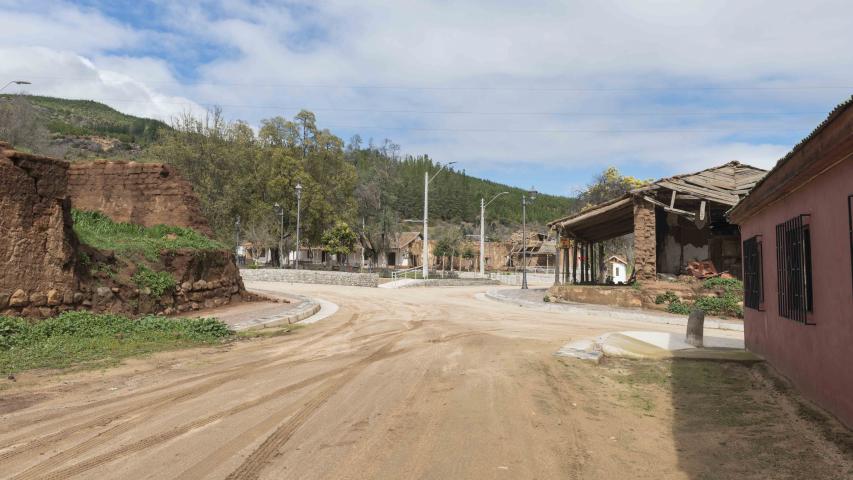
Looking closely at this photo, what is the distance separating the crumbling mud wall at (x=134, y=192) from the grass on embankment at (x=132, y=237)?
90 centimetres

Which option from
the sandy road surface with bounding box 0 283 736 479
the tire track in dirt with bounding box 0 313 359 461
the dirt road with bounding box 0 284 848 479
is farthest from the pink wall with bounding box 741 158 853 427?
the tire track in dirt with bounding box 0 313 359 461

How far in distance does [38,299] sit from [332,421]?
25.6ft

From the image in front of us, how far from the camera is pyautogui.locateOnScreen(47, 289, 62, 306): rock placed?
394 inches

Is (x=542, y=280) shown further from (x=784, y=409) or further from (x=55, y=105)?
(x=55, y=105)

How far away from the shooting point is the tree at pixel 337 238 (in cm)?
5200

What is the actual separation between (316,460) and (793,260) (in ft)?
19.8

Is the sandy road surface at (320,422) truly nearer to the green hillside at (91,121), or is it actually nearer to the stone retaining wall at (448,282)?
the stone retaining wall at (448,282)

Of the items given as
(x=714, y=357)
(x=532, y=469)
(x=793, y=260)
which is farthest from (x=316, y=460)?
(x=714, y=357)

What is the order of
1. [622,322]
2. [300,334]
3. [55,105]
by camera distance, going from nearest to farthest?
[300,334] → [622,322] → [55,105]

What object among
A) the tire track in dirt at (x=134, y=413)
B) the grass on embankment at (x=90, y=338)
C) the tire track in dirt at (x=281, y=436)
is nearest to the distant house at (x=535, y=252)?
the grass on embankment at (x=90, y=338)

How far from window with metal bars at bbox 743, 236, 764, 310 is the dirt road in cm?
336

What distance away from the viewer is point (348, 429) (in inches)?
192

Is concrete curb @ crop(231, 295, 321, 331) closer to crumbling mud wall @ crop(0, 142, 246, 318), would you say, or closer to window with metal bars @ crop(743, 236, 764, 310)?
crumbling mud wall @ crop(0, 142, 246, 318)

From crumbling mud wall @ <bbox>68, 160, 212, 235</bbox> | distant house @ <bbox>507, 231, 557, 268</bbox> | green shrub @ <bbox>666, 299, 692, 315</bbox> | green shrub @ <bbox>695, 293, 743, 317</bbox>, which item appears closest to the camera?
green shrub @ <bbox>695, 293, 743, 317</bbox>
